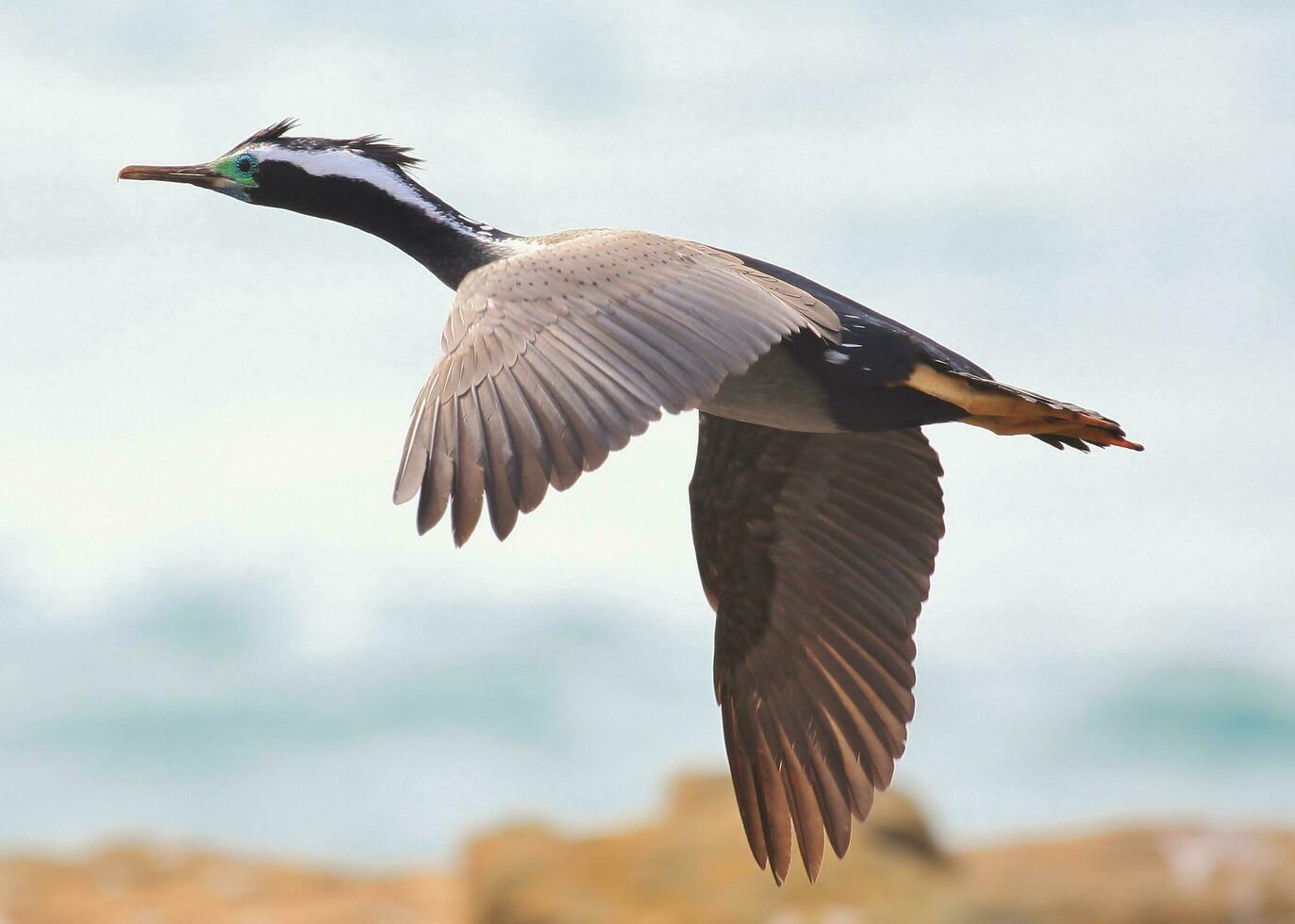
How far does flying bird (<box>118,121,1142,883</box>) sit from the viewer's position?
16.6 feet

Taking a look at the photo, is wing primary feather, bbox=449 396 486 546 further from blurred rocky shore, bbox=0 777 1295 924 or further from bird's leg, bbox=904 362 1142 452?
blurred rocky shore, bbox=0 777 1295 924

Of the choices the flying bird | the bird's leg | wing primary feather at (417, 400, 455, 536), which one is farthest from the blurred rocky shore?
wing primary feather at (417, 400, 455, 536)

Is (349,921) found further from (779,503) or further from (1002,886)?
(779,503)

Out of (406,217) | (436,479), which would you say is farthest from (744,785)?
(436,479)

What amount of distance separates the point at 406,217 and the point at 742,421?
1.32m

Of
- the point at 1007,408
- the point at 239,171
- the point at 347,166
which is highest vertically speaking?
the point at 239,171

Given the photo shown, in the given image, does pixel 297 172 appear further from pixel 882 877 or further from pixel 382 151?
pixel 882 877

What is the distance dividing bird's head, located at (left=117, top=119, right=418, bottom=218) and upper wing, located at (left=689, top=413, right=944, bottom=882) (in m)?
1.61

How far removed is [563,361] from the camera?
5.16 meters

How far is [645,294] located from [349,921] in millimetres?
9450

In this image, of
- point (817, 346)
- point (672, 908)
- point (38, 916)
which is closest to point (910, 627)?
point (817, 346)

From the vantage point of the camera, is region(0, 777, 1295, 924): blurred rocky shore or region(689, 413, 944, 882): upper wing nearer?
region(689, 413, 944, 882): upper wing

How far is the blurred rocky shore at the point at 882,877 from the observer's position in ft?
36.4

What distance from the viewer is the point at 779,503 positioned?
7.35 m
